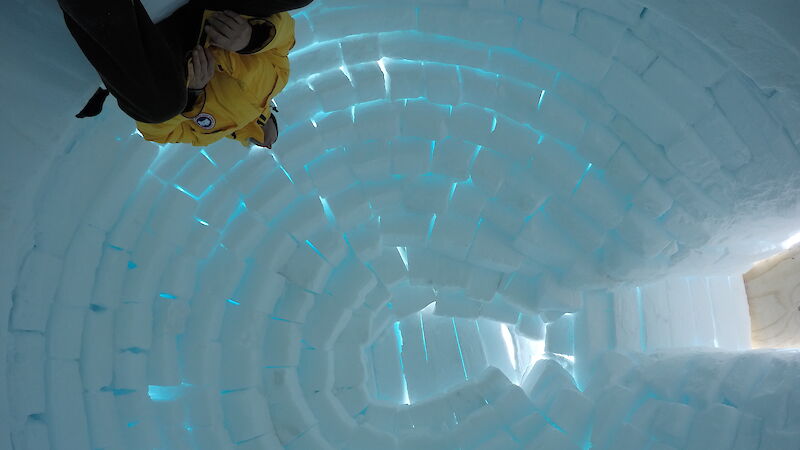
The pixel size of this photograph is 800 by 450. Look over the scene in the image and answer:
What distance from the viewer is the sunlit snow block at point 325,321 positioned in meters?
3.28

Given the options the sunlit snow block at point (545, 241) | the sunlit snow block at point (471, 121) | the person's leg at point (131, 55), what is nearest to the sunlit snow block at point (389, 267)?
the sunlit snow block at point (545, 241)

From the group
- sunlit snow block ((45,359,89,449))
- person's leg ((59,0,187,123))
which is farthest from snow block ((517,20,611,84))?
sunlit snow block ((45,359,89,449))

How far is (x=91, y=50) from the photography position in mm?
1525

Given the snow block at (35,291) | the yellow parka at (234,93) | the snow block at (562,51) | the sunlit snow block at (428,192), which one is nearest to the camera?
the yellow parka at (234,93)

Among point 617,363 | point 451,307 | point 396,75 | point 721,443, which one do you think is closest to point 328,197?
point 396,75

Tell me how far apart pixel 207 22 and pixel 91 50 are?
0.31 metres

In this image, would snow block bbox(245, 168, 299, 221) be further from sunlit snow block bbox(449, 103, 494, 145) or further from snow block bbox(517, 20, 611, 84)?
snow block bbox(517, 20, 611, 84)

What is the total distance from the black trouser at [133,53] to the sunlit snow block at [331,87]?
1178 mm

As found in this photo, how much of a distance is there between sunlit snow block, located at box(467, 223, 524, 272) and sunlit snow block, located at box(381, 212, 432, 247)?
0.84ft

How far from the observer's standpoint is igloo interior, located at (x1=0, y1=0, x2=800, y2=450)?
2381 millimetres

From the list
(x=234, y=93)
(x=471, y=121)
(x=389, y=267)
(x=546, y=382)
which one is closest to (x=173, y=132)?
(x=234, y=93)

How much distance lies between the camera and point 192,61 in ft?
5.58

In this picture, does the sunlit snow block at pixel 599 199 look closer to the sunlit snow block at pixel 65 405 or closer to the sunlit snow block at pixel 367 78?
the sunlit snow block at pixel 367 78

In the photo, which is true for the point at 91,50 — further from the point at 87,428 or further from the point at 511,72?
the point at 511,72
